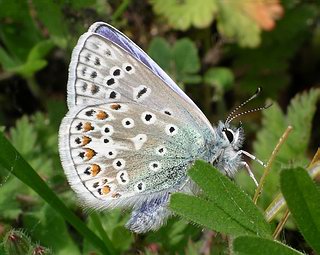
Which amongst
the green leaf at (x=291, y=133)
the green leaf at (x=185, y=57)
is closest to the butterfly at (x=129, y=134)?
the green leaf at (x=291, y=133)

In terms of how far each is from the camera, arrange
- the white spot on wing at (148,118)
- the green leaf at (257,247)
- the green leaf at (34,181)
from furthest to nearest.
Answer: the white spot on wing at (148,118), the green leaf at (34,181), the green leaf at (257,247)

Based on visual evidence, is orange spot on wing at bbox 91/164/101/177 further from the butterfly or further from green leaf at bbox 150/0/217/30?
green leaf at bbox 150/0/217/30

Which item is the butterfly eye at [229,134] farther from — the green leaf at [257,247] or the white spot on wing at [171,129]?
the green leaf at [257,247]

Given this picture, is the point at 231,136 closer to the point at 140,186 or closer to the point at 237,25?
the point at 140,186

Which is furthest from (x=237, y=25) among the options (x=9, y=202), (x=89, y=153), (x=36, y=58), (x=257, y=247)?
(x=257, y=247)

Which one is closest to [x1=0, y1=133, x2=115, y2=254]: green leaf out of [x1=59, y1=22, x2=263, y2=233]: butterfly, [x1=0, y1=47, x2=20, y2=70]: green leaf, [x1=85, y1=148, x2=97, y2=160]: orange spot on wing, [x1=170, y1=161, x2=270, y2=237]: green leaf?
[x1=59, y1=22, x2=263, y2=233]: butterfly

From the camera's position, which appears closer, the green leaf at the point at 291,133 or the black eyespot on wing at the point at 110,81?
the black eyespot on wing at the point at 110,81

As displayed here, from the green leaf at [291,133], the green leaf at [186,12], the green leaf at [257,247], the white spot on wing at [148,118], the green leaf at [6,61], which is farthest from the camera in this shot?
the green leaf at [186,12]
